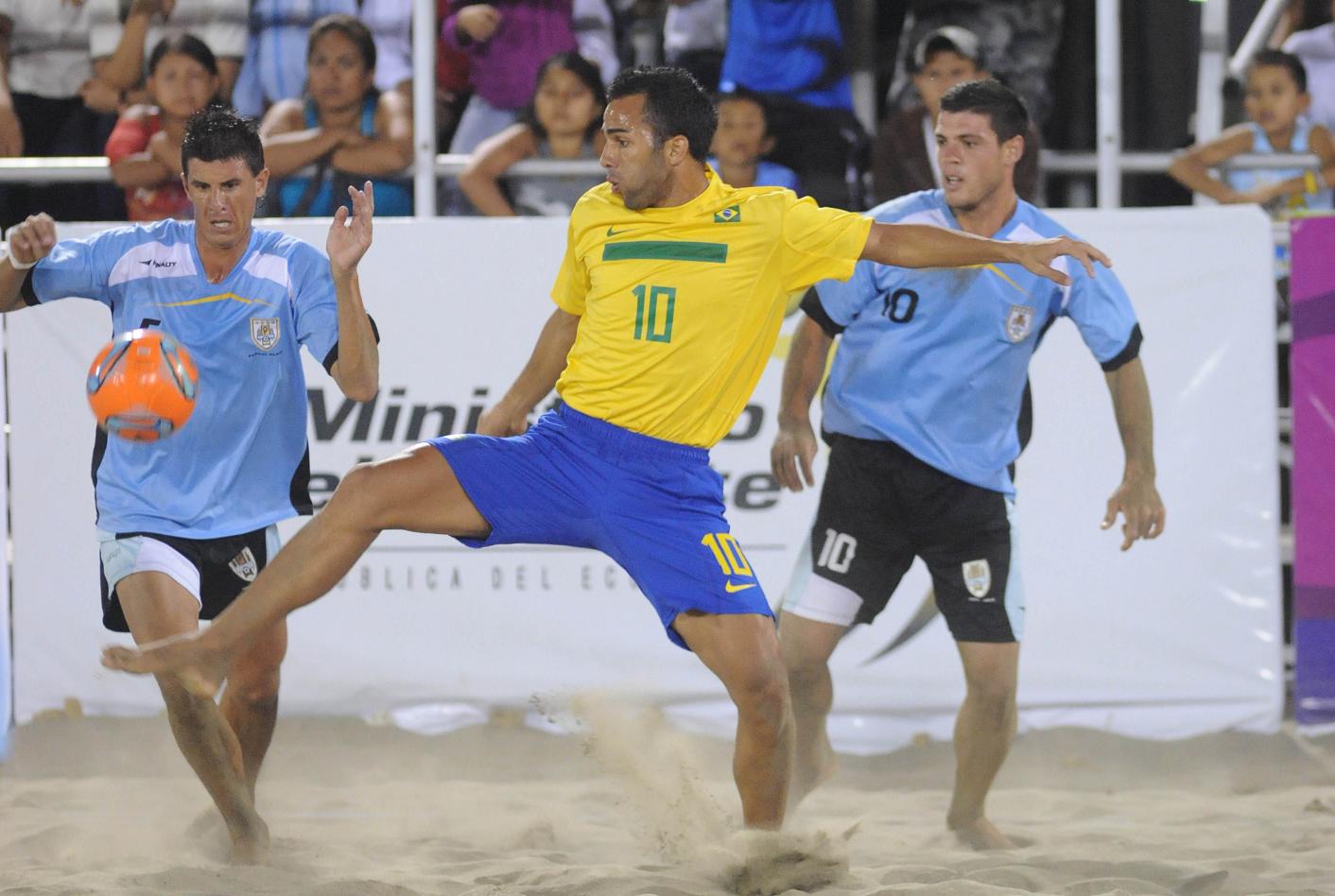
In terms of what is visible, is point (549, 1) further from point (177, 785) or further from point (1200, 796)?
point (1200, 796)

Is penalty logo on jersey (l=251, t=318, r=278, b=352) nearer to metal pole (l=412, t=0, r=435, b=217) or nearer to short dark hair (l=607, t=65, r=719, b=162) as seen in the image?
short dark hair (l=607, t=65, r=719, b=162)

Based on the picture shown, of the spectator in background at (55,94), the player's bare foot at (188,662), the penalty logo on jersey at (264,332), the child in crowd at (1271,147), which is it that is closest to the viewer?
the player's bare foot at (188,662)

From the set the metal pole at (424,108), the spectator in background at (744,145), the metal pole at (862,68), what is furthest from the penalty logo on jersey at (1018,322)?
the metal pole at (862,68)

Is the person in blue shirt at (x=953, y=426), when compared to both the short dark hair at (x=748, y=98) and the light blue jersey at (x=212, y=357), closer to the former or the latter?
the light blue jersey at (x=212, y=357)

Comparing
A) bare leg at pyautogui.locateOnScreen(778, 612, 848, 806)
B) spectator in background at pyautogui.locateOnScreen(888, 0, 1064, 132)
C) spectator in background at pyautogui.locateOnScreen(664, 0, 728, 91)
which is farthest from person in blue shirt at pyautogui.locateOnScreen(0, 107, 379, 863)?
spectator in background at pyautogui.locateOnScreen(888, 0, 1064, 132)

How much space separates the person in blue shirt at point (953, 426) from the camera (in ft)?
17.1

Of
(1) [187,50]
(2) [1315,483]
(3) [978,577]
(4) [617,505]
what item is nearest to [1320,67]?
(2) [1315,483]

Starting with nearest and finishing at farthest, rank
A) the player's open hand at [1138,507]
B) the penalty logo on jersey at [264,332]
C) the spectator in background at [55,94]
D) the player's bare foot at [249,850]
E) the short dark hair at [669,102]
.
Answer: the short dark hair at [669,102] → the penalty logo on jersey at [264,332] → the player's bare foot at [249,850] → the player's open hand at [1138,507] → the spectator in background at [55,94]

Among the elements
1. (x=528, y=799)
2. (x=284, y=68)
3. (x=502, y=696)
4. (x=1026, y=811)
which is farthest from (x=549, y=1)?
(x=1026, y=811)

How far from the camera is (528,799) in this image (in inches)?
239

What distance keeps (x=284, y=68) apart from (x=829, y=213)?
13.5 feet

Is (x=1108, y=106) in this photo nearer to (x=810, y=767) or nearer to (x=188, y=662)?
(x=810, y=767)

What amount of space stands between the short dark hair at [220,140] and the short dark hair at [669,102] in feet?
3.55

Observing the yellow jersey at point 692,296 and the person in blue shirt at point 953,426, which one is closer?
the yellow jersey at point 692,296
